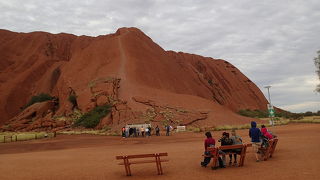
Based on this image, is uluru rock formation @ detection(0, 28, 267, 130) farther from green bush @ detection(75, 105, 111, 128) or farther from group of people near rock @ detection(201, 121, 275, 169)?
group of people near rock @ detection(201, 121, 275, 169)

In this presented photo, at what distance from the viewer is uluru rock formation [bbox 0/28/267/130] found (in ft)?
177

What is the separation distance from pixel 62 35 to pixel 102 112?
193 ft

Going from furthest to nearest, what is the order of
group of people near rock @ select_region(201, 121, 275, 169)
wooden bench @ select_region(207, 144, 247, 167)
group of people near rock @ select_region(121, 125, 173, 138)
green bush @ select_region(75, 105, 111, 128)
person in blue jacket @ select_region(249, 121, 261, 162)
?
1. green bush @ select_region(75, 105, 111, 128)
2. group of people near rock @ select_region(121, 125, 173, 138)
3. person in blue jacket @ select_region(249, 121, 261, 162)
4. group of people near rock @ select_region(201, 121, 275, 169)
5. wooden bench @ select_region(207, 144, 247, 167)

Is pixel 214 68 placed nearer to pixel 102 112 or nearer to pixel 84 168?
pixel 102 112

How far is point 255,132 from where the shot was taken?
1306cm

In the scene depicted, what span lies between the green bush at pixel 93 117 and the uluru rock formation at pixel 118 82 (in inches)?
48.9

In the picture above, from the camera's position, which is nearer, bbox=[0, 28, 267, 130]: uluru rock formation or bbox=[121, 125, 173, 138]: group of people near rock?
bbox=[121, 125, 173, 138]: group of people near rock

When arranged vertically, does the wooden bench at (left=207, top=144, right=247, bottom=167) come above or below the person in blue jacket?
below

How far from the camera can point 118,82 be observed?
2373 inches

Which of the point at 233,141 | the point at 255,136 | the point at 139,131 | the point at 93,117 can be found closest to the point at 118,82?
the point at 93,117

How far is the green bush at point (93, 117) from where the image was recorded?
54.0 metres

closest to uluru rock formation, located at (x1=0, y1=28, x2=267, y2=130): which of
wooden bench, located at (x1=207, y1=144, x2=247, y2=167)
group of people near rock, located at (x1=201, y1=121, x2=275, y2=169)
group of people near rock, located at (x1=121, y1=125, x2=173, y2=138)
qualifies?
group of people near rock, located at (x1=121, y1=125, x2=173, y2=138)

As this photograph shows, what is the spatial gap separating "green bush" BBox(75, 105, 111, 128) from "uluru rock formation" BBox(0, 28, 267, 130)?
1.24 meters

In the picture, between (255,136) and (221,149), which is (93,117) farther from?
(221,149)
